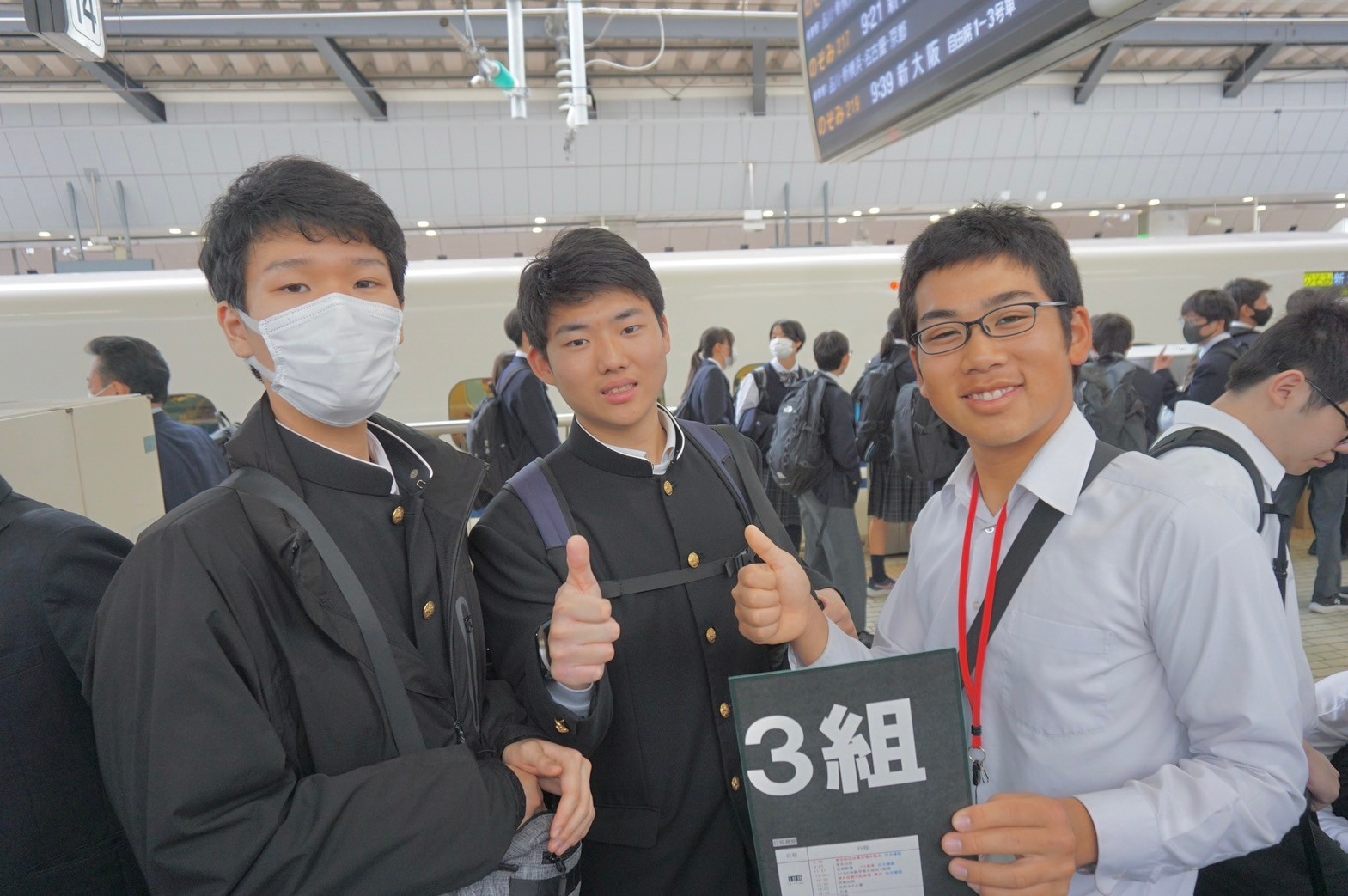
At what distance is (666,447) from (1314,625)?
6319 millimetres

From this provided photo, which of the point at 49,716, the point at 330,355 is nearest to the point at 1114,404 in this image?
the point at 330,355

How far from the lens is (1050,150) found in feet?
39.9

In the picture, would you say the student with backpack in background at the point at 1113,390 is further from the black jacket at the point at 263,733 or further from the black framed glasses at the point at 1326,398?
the black jacket at the point at 263,733

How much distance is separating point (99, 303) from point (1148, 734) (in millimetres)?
10239

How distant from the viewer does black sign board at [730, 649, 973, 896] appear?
1206 millimetres

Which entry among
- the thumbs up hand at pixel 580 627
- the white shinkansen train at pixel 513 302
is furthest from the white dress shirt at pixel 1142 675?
the white shinkansen train at pixel 513 302

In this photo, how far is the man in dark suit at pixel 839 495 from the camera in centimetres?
545

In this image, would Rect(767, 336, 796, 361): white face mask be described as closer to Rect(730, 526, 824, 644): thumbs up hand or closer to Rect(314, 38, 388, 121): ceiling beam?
Rect(730, 526, 824, 644): thumbs up hand

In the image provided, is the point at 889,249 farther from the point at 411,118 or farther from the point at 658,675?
the point at 658,675

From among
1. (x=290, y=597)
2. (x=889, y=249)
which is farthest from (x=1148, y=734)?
(x=889, y=249)

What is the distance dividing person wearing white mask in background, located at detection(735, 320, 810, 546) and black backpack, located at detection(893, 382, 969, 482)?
135cm

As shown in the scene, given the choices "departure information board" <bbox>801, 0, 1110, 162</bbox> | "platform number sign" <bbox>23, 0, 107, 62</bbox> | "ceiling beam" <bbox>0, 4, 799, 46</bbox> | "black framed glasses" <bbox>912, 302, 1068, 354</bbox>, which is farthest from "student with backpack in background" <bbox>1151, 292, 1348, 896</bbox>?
"ceiling beam" <bbox>0, 4, 799, 46</bbox>

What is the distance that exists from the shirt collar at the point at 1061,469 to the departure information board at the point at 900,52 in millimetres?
1603

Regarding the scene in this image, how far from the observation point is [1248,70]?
12.2m
